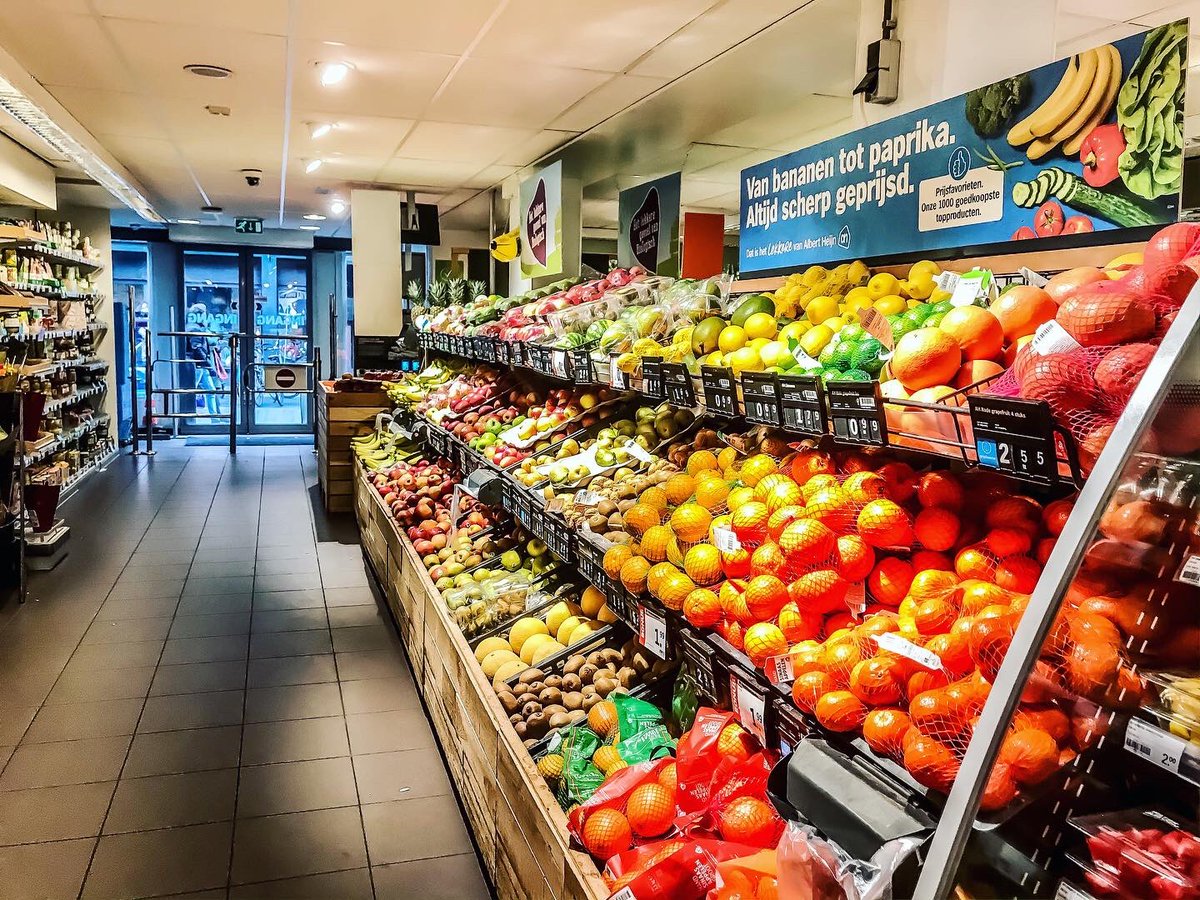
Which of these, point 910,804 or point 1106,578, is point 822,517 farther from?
point 1106,578

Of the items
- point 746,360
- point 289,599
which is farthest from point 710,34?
point 289,599

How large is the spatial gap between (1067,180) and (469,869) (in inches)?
102

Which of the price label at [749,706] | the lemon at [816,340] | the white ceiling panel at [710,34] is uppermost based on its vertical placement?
the white ceiling panel at [710,34]

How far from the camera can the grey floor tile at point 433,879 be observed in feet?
9.02

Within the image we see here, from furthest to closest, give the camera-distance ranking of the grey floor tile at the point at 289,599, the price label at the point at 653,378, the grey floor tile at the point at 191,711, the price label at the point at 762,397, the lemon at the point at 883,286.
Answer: the grey floor tile at the point at 289,599 → the grey floor tile at the point at 191,711 → the price label at the point at 653,378 → the lemon at the point at 883,286 → the price label at the point at 762,397

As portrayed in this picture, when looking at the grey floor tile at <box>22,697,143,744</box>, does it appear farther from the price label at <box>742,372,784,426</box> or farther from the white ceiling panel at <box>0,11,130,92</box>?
the price label at <box>742,372,784,426</box>

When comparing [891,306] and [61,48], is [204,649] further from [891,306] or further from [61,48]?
[891,306]

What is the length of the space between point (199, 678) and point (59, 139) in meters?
4.47

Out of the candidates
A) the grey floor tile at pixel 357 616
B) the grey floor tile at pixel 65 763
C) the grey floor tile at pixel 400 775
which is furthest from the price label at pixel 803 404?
the grey floor tile at pixel 357 616

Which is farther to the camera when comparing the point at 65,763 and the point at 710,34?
the point at 710,34

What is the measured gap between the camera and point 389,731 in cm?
388

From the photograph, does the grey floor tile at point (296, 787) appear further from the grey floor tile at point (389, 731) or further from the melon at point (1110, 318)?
the melon at point (1110, 318)

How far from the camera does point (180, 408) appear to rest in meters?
14.5

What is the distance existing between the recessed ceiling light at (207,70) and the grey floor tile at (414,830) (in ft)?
12.6
